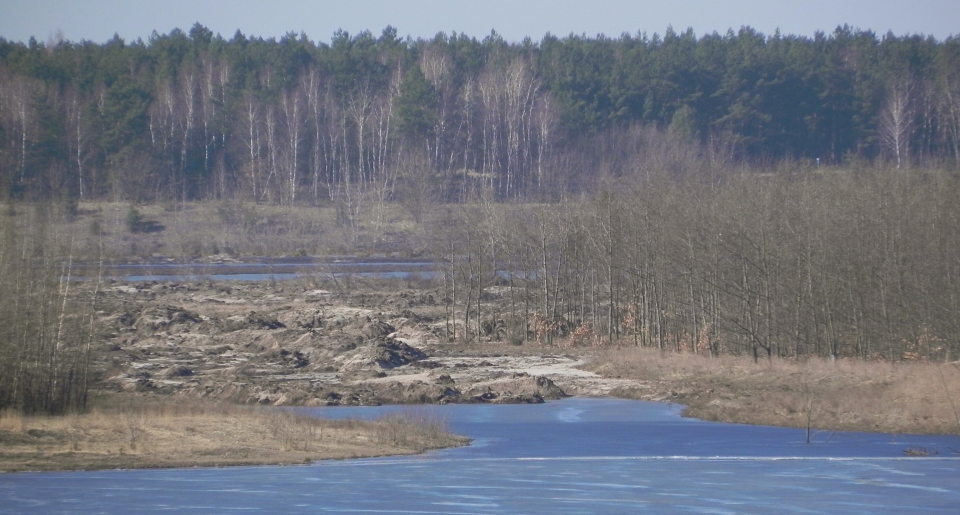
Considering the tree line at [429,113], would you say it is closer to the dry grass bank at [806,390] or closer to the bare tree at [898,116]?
the bare tree at [898,116]

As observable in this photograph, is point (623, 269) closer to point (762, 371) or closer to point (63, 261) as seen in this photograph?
point (762, 371)

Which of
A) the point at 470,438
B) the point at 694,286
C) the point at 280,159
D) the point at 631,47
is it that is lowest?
the point at 470,438

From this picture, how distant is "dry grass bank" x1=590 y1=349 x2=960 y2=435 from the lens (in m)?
27.7

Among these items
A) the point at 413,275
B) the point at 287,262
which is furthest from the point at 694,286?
the point at 287,262

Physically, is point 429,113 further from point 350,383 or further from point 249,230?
point 350,383

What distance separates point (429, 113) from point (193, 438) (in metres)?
82.6

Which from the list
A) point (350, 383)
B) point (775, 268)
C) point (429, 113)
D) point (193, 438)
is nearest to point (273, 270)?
point (429, 113)

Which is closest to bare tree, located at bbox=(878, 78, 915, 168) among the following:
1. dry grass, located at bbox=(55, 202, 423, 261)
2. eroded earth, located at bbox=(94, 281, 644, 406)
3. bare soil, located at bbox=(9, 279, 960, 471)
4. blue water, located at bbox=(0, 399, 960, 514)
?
dry grass, located at bbox=(55, 202, 423, 261)

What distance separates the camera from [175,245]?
86.7 metres

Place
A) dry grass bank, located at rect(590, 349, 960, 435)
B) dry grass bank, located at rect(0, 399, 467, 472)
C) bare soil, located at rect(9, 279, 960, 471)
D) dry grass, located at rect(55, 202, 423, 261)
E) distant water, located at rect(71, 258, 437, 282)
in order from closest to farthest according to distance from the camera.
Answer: dry grass bank, located at rect(0, 399, 467, 472) < bare soil, located at rect(9, 279, 960, 471) < dry grass bank, located at rect(590, 349, 960, 435) < distant water, located at rect(71, 258, 437, 282) < dry grass, located at rect(55, 202, 423, 261)

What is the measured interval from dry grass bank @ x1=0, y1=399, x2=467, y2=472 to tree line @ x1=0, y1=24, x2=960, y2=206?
224 ft

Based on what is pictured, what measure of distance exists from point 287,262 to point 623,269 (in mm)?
41208

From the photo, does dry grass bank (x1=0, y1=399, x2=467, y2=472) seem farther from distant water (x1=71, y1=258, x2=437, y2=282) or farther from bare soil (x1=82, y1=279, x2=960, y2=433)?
distant water (x1=71, y1=258, x2=437, y2=282)

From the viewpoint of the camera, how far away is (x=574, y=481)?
1922cm
